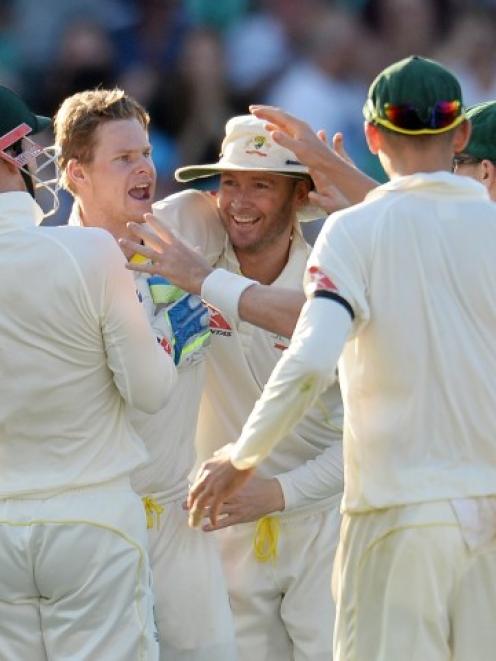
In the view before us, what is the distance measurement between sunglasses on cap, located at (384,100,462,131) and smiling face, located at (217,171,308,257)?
1.32 metres

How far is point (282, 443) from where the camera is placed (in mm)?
5164

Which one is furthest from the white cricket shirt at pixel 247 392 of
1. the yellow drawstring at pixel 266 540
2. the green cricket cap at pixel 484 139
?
the green cricket cap at pixel 484 139

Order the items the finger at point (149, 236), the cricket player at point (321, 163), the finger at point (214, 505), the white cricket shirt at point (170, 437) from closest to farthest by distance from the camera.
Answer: the finger at point (214, 505) → the finger at point (149, 236) → the cricket player at point (321, 163) → the white cricket shirt at point (170, 437)

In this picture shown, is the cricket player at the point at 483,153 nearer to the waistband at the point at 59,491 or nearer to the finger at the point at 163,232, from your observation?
the finger at the point at 163,232

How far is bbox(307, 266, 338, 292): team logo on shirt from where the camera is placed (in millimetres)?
3646

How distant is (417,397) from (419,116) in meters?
0.66

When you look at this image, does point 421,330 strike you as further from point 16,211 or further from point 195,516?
point 16,211

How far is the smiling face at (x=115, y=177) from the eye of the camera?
4.77 meters

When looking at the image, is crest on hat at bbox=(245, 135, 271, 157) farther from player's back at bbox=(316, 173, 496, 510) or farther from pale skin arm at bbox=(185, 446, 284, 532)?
player's back at bbox=(316, 173, 496, 510)

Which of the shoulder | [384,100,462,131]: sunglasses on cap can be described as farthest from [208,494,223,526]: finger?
[384,100,462,131]: sunglasses on cap

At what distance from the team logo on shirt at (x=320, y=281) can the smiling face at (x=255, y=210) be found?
141 centimetres

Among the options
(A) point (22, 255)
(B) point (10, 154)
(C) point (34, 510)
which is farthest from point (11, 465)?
(B) point (10, 154)

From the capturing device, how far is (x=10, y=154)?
4.20 m

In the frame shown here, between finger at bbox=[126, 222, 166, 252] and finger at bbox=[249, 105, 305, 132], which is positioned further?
finger at bbox=[249, 105, 305, 132]
